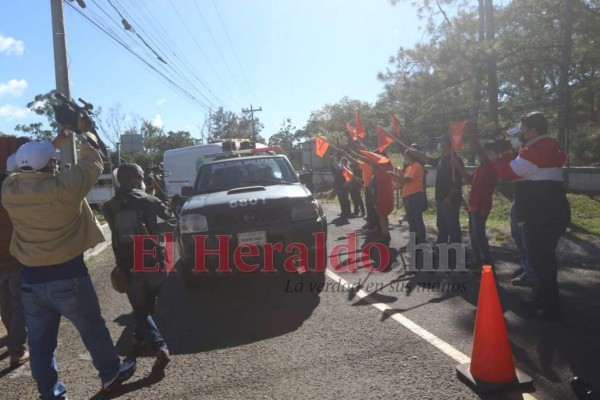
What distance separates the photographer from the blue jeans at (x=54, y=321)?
3238 mm

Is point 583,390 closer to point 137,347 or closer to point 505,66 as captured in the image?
point 137,347

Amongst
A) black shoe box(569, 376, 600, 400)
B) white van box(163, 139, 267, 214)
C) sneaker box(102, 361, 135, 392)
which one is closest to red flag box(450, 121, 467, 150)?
black shoe box(569, 376, 600, 400)

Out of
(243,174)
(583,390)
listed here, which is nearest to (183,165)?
(243,174)

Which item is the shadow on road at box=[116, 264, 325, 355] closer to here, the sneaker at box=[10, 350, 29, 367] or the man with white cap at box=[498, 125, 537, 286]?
the sneaker at box=[10, 350, 29, 367]

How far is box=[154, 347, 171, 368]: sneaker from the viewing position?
13.4 ft

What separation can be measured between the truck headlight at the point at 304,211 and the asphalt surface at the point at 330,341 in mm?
975

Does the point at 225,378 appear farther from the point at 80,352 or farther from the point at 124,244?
the point at 80,352

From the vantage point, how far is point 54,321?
3379 millimetres

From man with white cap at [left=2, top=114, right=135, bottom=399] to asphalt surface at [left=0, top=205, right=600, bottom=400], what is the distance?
635mm

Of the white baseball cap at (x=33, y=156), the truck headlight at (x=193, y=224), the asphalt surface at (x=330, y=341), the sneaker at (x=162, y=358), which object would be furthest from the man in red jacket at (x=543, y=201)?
the white baseball cap at (x=33, y=156)

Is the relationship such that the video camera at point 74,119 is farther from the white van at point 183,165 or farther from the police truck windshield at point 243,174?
the white van at point 183,165

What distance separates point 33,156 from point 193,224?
2.74 m

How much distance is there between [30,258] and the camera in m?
3.22

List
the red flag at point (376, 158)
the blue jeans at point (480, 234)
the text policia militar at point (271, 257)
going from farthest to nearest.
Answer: the red flag at point (376, 158) → the blue jeans at point (480, 234) → the text policia militar at point (271, 257)
